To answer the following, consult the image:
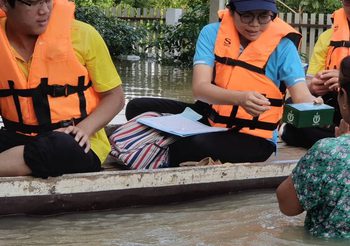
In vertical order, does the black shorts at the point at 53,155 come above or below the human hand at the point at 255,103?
below

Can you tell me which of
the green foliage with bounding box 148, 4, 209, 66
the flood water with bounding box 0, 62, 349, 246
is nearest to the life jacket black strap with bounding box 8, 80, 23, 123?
the flood water with bounding box 0, 62, 349, 246

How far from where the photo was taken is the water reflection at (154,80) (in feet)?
31.5

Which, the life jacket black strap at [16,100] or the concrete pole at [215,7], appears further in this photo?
the concrete pole at [215,7]

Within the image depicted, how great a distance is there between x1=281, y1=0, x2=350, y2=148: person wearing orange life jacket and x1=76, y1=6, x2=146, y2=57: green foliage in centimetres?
903

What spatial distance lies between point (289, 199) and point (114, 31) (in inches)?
460

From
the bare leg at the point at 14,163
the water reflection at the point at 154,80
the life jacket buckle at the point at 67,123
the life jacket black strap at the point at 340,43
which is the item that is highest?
the life jacket black strap at the point at 340,43

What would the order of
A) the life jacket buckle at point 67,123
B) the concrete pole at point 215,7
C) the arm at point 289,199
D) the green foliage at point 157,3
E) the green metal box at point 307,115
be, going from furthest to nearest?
the green foliage at point 157,3 → the concrete pole at point 215,7 → the life jacket buckle at point 67,123 → the green metal box at point 307,115 → the arm at point 289,199

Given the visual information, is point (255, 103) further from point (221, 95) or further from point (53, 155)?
point (53, 155)

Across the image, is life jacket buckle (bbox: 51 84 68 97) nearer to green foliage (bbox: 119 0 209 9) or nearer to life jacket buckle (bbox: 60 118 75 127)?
life jacket buckle (bbox: 60 118 75 127)

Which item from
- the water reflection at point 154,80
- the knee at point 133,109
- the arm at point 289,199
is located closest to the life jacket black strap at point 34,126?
the knee at point 133,109

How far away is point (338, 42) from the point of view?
5.38 metres

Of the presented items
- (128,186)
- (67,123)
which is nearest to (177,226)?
(128,186)

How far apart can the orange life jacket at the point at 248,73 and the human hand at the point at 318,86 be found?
0.57 metres

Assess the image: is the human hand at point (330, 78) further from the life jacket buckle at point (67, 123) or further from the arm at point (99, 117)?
the life jacket buckle at point (67, 123)
